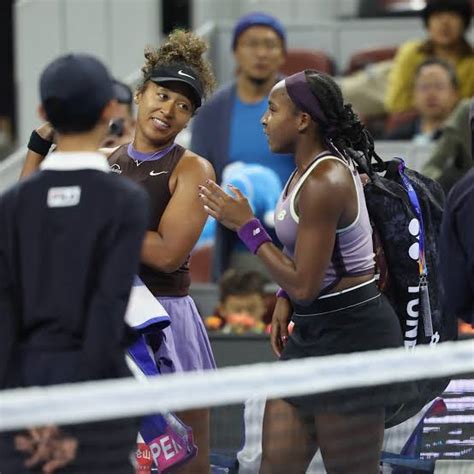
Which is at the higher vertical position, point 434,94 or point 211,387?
point 211,387

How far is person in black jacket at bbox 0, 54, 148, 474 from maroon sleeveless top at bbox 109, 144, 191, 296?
113cm

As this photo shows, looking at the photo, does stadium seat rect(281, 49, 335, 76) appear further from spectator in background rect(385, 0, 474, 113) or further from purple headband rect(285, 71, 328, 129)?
purple headband rect(285, 71, 328, 129)

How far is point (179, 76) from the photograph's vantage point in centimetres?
489

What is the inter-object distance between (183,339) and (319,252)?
672mm

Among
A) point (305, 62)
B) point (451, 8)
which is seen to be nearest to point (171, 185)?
point (451, 8)

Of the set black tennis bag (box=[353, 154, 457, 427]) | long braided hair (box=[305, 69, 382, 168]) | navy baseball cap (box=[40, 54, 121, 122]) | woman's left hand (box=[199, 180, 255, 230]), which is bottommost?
black tennis bag (box=[353, 154, 457, 427])

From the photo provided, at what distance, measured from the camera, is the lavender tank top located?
4.56m

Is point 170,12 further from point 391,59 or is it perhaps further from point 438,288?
point 438,288

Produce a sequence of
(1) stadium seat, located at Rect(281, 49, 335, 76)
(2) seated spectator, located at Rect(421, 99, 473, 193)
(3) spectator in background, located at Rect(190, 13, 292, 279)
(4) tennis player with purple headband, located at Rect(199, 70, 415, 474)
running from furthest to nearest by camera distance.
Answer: (1) stadium seat, located at Rect(281, 49, 335, 76)
(3) spectator in background, located at Rect(190, 13, 292, 279)
(2) seated spectator, located at Rect(421, 99, 473, 193)
(4) tennis player with purple headband, located at Rect(199, 70, 415, 474)

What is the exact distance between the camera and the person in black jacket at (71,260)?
11.6 ft

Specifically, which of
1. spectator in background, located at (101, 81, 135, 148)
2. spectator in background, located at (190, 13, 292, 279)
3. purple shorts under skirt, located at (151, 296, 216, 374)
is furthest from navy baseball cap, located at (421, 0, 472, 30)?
purple shorts under skirt, located at (151, 296, 216, 374)

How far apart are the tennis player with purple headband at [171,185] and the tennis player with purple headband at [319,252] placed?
7.3 inches

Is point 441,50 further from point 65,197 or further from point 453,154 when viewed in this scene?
point 65,197

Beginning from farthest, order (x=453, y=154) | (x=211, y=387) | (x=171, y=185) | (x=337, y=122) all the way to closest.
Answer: (x=453, y=154)
(x=171, y=185)
(x=337, y=122)
(x=211, y=387)
